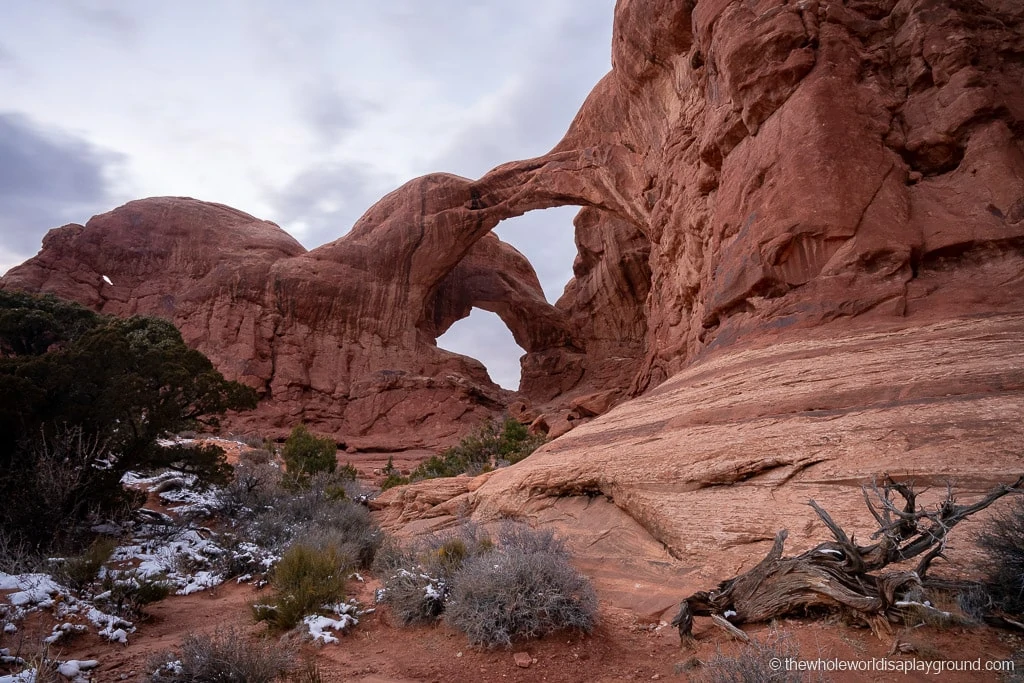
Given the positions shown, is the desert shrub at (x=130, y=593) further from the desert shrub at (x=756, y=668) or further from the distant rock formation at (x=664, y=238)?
the distant rock formation at (x=664, y=238)

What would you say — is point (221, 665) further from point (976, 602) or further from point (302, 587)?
point (976, 602)

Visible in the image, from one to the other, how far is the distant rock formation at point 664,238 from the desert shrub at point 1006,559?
421 cm

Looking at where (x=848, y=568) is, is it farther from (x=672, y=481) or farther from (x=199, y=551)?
(x=199, y=551)

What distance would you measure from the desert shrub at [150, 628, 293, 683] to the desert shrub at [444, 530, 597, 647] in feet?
4.96

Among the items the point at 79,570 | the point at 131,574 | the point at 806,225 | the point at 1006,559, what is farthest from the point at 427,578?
the point at 806,225

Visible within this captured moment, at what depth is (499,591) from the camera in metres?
5.00

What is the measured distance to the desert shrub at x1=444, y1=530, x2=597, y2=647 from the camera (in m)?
4.80

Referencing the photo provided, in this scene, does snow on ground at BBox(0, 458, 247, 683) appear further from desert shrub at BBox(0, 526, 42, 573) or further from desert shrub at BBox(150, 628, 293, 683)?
desert shrub at BBox(150, 628, 293, 683)

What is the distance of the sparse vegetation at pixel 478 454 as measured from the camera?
17.2m

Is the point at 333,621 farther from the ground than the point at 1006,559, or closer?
closer

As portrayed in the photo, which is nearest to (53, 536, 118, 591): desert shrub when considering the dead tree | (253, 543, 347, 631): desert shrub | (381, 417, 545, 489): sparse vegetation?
(253, 543, 347, 631): desert shrub

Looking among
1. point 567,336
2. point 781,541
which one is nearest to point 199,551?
point 781,541

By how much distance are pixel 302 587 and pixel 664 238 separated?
1290cm

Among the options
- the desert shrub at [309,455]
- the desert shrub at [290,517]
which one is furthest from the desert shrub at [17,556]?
the desert shrub at [309,455]
